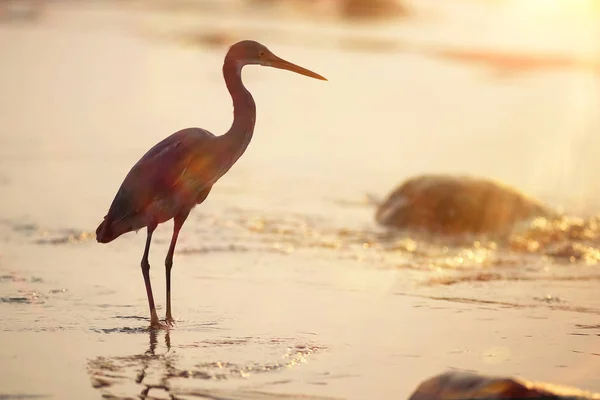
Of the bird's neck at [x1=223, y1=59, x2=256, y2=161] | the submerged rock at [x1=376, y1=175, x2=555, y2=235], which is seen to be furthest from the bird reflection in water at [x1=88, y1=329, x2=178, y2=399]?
the submerged rock at [x1=376, y1=175, x2=555, y2=235]

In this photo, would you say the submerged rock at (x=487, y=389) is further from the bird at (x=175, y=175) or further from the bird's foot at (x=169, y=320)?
the bird at (x=175, y=175)

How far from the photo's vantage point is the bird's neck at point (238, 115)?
8.51 m

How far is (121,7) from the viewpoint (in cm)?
3847

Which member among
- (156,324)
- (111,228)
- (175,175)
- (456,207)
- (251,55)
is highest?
(251,55)

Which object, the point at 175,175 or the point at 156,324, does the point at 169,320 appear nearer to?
the point at 156,324

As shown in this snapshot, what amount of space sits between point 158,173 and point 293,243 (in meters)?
2.69

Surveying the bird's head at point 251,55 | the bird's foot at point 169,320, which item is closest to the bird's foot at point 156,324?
the bird's foot at point 169,320

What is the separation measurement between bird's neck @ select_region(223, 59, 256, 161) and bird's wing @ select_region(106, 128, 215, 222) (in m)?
0.16

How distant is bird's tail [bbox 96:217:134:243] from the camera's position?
8488mm

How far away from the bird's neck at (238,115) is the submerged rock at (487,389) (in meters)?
3.12

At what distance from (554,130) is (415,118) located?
7.13 ft

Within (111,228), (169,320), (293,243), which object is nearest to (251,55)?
(111,228)

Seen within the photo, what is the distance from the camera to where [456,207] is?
1212 cm

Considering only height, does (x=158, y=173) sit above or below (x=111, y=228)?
above
